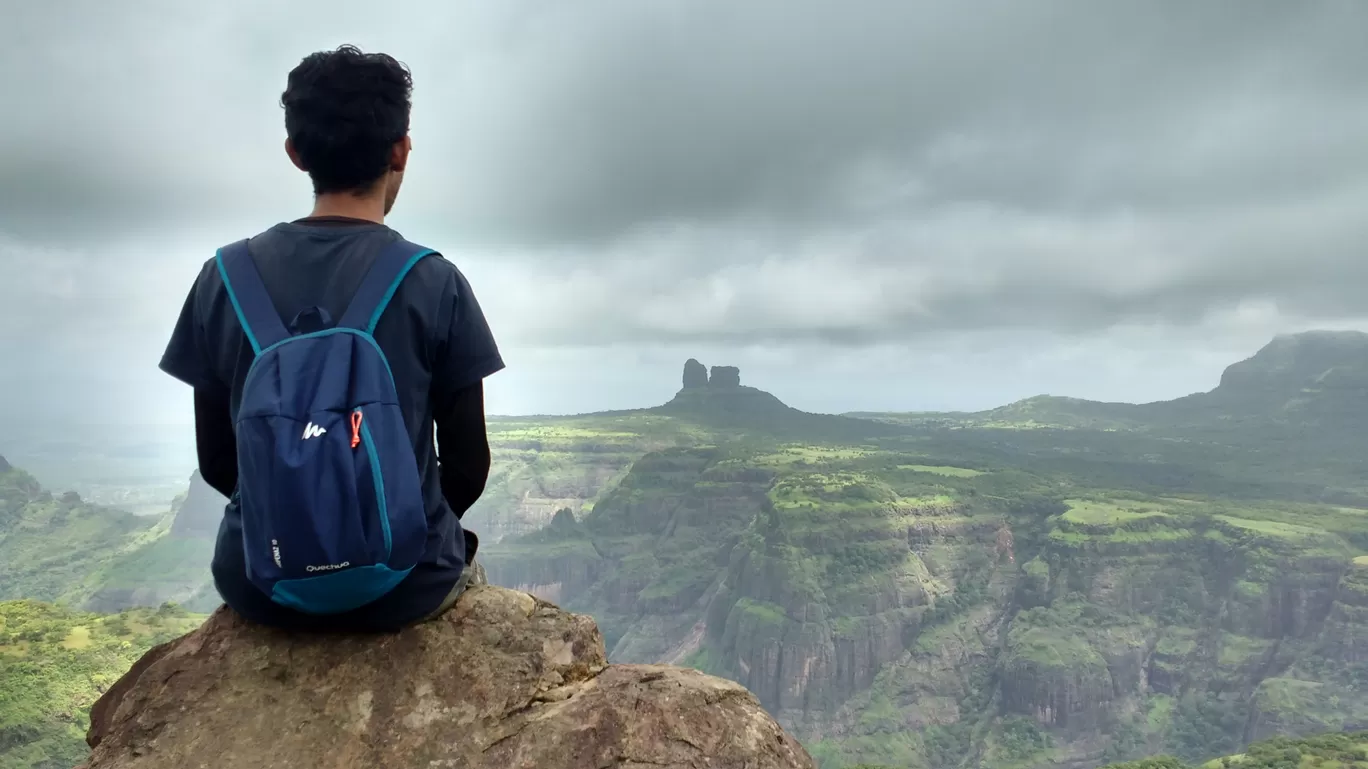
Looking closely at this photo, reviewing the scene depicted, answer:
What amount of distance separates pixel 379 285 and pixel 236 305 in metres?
0.66

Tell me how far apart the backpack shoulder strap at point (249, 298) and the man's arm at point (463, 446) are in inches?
34.9

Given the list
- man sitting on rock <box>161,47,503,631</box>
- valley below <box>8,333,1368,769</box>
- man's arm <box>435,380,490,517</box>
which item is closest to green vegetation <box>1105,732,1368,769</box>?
valley below <box>8,333,1368,769</box>

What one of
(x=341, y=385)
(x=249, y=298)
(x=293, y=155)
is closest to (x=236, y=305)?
(x=249, y=298)

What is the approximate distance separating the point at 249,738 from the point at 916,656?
6981 inches

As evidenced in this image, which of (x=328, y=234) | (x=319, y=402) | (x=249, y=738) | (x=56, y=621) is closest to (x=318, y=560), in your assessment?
(x=319, y=402)

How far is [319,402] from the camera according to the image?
10.3 ft

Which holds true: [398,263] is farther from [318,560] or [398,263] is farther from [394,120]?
[318,560]

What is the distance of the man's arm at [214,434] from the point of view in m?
3.95

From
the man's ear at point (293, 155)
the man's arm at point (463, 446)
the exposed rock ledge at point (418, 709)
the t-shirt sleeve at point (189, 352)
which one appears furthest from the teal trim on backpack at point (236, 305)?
the exposed rock ledge at point (418, 709)

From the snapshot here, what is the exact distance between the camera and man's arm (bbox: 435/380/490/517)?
3.94m

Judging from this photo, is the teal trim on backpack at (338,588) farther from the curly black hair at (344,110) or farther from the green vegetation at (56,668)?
the green vegetation at (56,668)

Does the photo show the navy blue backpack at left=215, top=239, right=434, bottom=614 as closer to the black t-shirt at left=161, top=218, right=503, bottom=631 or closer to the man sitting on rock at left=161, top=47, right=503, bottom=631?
the man sitting on rock at left=161, top=47, right=503, bottom=631

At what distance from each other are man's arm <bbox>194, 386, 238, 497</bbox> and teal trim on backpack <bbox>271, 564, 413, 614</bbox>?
3.11 ft

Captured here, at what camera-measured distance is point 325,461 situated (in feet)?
10.00
